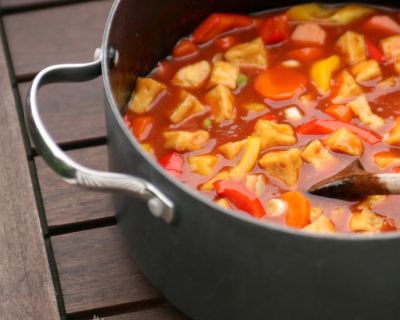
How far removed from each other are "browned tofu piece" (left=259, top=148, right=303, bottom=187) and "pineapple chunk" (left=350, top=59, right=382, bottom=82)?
356mm

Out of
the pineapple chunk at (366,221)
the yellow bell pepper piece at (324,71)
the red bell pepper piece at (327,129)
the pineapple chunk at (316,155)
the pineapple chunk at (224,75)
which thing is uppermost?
the pineapple chunk at (224,75)

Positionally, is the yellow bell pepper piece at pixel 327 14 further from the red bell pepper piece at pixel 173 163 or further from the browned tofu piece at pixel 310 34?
the red bell pepper piece at pixel 173 163

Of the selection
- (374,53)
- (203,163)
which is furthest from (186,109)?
(374,53)

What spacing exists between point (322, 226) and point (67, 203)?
23.9 inches

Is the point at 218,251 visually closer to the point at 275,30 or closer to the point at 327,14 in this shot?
the point at 275,30

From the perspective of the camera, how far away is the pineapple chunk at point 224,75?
2127 millimetres

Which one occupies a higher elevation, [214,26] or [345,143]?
[214,26]

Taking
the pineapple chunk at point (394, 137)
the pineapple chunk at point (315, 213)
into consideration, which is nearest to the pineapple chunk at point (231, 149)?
the pineapple chunk at point (315, 213)

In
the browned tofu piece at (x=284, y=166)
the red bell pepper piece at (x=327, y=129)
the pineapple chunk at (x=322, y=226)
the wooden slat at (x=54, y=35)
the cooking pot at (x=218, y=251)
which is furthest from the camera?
the wooden slat at (x=54, y=35)

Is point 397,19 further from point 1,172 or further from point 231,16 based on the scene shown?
point 1,172

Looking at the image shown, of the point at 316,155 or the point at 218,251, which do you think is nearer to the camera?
the point at 218,251

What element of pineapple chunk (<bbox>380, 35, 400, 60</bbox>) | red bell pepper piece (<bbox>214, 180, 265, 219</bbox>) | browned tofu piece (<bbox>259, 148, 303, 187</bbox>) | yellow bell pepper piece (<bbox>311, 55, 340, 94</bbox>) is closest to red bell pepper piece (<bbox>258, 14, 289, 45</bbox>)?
yellow bell pepper piece (<bbox>311, 55, 340, 94</bbox>)

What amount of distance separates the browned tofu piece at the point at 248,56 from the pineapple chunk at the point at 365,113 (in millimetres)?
260

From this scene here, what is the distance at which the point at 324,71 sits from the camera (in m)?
2.16
